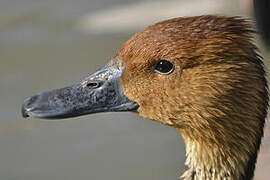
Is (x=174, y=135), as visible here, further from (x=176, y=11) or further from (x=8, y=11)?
(x=8, y=11)

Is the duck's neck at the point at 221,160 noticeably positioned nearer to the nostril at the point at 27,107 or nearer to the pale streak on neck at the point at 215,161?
the pale streak on neck at the point at 215,161

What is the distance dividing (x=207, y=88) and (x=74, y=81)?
14.2 feet

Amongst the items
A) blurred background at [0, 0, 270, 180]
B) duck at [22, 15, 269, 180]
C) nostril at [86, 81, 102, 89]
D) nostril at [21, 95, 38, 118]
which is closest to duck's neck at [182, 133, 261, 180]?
duck at [22, 15, 269, 180]

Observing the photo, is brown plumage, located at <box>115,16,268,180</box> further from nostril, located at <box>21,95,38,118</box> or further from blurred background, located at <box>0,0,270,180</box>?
blurred background, located at <box>0,0,270,180</box>

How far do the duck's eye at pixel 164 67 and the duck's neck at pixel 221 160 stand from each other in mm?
489

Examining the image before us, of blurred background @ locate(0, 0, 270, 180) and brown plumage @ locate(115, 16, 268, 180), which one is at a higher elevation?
brown plumage @ locate(115, 16, 268, 180)

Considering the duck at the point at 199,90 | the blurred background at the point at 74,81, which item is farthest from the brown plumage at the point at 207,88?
the blurred background at the point at 74,81

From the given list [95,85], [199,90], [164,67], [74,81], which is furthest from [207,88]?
[74,81]

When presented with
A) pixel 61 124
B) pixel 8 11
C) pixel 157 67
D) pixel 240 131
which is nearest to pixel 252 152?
pixel 240 131

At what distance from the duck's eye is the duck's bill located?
32cm

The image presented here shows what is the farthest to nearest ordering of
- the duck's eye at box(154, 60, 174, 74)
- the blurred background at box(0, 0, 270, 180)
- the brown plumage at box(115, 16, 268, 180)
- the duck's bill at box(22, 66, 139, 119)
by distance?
the blurred background at box(0, 0, 270, 180) < the duck's bill at box(22, 66, 139, 119) < the duck's eye at box(154, 60, 174, 74) < the brown plumage at box(115, 16, 268, 180)

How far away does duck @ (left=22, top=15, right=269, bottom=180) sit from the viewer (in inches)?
170

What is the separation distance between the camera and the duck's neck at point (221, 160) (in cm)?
441

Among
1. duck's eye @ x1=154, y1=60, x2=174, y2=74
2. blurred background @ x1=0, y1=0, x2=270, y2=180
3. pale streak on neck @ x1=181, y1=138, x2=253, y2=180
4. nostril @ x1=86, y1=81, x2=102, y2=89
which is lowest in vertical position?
blurred background @ x1=0, y1=0, x2=270, y2=180
